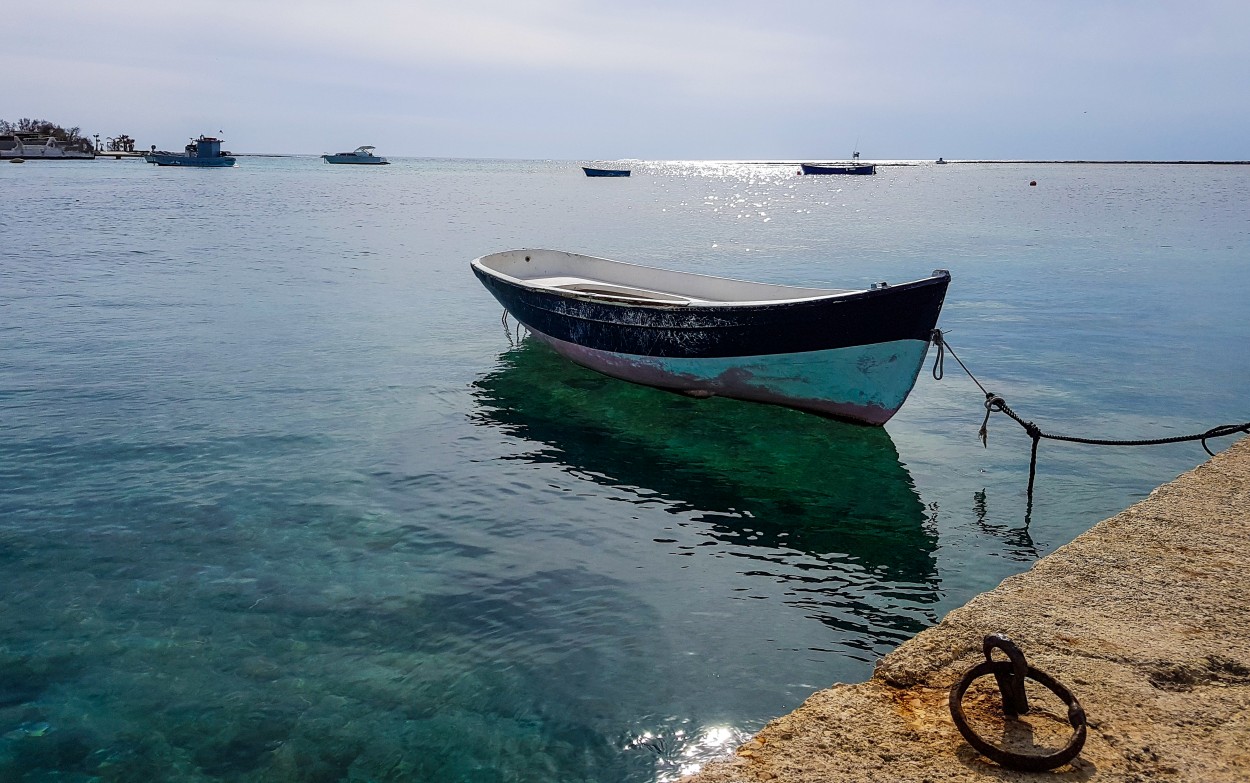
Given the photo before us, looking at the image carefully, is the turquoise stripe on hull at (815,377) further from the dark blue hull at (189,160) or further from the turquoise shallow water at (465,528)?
the dark blue hull at (189,160)

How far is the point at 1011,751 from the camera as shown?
3490 millimetres

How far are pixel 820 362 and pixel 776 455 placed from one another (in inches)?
55.5

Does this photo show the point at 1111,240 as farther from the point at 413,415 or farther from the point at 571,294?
the point at 413,415

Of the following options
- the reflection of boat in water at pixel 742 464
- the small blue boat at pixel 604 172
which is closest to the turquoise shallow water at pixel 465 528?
the reflection of boat in water at pixel 742 464

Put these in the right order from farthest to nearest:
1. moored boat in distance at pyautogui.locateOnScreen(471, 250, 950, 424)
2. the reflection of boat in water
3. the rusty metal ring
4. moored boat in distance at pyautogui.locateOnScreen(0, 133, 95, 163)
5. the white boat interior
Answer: moored boat in distance at pyautogui.locateOnScreen(0, 133, 95, 163) → the white boat interior → moored boat in distance at pyautogui.locateOnScreen(471, 250, 950, 424) → the reflection of boat in water → the rusty metal ring

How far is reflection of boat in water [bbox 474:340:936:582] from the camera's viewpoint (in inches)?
320

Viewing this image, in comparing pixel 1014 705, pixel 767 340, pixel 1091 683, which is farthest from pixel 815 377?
pixel 1014 705

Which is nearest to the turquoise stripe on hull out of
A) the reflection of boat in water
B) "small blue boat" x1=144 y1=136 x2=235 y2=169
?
the reflection of boat in water

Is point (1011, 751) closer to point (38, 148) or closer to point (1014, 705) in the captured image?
point (1014, 705)

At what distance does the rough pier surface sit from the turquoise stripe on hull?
5.00 m

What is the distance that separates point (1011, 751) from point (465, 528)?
573 centimetres

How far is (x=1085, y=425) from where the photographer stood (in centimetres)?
1185

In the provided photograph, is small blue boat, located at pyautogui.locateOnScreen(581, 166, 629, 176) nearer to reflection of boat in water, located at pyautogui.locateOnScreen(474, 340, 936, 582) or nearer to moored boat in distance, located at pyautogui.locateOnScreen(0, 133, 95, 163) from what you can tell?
moored boat in distance, located at pyautogui.locateOnScreen(0, 133, 95, 163)

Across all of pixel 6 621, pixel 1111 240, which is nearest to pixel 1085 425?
pixel 6 621
